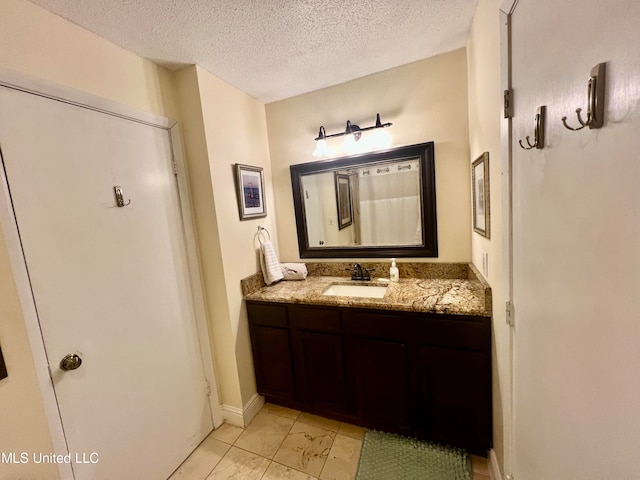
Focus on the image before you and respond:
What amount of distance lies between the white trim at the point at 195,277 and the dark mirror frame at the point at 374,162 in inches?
34.0

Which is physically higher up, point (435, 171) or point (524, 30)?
point (524, 30)

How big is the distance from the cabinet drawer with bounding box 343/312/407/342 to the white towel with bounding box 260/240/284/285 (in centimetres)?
72

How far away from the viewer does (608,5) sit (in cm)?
45

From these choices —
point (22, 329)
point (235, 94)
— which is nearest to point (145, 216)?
point (22, 329)

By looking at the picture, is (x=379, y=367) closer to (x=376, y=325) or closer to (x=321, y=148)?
(x=376, y=325)

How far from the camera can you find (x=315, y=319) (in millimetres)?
1729

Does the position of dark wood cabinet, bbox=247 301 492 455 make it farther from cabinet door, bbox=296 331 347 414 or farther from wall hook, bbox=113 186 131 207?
wall hook, bbox=113 186 131 207

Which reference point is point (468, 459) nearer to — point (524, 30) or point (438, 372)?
point (438, 372)

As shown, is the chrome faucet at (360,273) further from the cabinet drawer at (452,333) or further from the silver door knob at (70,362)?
the silver door knob at (70,362)

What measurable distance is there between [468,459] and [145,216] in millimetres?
2297

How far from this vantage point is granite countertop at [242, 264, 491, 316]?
4.67 ft

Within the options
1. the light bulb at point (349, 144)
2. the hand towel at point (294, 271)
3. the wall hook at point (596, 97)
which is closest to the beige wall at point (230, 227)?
the hand towel at point (294, 271)

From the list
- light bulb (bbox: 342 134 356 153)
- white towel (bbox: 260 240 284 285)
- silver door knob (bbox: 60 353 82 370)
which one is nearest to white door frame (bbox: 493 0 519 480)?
light bulb (bbox: 342 134 356 153)

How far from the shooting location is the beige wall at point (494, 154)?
108 cm
